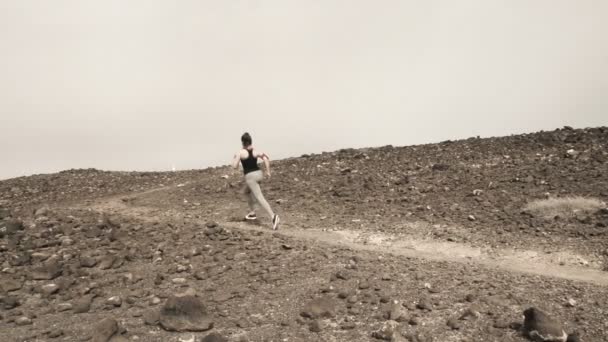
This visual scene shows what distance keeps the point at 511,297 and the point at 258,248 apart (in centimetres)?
468

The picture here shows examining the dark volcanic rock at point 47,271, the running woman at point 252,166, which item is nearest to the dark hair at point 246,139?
the running woman at point 252,166

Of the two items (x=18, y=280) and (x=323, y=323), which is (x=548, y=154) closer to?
(x=323, y=323)

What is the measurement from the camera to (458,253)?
33.4 feet

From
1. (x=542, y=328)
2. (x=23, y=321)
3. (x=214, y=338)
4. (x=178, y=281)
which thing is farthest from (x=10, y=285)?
(x=542, y=328)

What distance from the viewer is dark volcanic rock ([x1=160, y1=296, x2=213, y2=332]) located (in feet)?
21.5

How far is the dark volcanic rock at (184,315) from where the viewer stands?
21.5 ft

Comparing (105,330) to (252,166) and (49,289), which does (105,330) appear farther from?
(252,166)

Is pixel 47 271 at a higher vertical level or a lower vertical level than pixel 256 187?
lower

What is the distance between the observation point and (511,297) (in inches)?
286

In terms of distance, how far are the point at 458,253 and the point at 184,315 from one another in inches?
237

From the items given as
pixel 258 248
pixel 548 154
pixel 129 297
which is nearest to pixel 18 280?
pixel 129 297

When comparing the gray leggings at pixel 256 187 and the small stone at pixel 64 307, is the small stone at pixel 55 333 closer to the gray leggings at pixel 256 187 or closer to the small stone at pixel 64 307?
the small stone at pixel 64 307

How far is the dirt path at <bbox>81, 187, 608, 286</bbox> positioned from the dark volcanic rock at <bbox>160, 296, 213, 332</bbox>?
12.8 ft

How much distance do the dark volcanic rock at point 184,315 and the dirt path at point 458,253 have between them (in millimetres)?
3916
